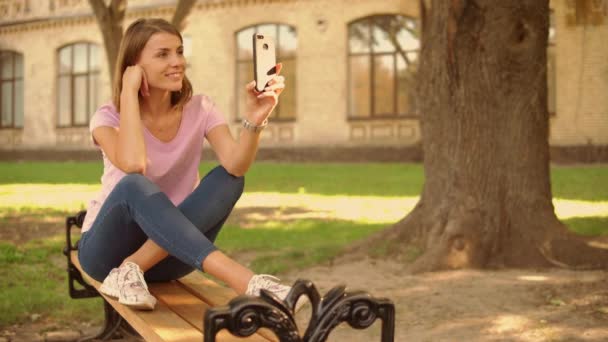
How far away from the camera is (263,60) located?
2.67m

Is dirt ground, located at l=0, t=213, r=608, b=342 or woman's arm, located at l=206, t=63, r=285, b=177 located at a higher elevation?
woman's arm, located at l=206, t=63, r=285, b=177

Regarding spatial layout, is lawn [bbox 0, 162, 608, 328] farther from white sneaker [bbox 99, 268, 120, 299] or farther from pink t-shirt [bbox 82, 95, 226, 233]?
white sneaker [bbox 99, 268, 120, 299]

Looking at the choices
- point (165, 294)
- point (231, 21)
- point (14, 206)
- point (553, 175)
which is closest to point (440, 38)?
point (165, 294)

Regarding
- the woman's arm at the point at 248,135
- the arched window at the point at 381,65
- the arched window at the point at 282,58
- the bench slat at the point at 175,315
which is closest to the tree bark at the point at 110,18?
the woman's arm at the point at 248,135

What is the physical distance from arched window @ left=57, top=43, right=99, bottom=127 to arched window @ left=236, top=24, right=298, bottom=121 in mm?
6029

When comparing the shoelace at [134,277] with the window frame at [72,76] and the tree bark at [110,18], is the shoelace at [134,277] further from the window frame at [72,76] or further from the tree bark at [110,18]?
the window frame at [72,76]

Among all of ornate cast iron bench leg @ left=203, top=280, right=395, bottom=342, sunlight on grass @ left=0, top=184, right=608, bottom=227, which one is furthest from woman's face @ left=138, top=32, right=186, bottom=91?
sunlight on grass @ left=0, top=184, right=608, bottom=227

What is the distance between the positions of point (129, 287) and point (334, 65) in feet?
71.9

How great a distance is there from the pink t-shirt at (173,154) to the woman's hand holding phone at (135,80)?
18 centimetres

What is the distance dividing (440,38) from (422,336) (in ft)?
8.83

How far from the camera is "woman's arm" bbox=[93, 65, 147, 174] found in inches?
120

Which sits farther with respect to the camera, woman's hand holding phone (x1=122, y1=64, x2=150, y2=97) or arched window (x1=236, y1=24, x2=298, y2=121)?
arched window (x1=236, y1=24, x2=298, y2=121)

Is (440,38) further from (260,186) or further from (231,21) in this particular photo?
(231,21)

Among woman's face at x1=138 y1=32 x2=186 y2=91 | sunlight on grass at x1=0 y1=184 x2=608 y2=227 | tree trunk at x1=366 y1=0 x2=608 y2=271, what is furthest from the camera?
sunlight on grass at x1=0 y1=184 x2=608 y2=227
